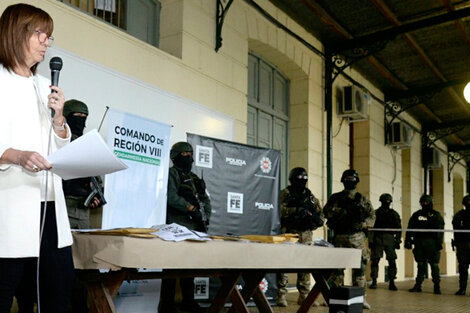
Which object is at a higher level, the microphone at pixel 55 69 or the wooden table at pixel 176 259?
the microphone at pixel 55 69

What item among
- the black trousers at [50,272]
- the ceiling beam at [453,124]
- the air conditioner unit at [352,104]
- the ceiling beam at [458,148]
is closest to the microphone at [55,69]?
the black trousers at [50,272]

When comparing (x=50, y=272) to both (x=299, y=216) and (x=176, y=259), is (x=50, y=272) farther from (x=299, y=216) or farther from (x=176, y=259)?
(x=299, y=216)

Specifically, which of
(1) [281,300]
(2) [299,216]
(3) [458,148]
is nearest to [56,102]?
(2) [299,216]

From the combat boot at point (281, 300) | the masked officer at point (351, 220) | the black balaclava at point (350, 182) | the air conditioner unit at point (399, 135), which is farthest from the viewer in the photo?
the air conditioner unit at point (399, 135)

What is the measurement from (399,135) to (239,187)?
7.29 metres

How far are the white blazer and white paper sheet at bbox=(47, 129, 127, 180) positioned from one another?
0.21ft

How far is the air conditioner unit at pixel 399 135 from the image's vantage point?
11.7 m

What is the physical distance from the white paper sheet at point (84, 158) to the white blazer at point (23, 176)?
7 cm

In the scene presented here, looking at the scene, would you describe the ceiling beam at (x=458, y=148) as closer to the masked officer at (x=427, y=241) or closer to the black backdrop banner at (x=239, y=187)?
the masked officer at (x=427, y=241)

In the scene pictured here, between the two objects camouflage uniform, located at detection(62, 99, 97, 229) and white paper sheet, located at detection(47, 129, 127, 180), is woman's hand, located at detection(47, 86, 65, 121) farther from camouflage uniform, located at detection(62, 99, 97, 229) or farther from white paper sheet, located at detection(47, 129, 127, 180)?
camouflage uniform, located at detection(62, 99, 97, 229)

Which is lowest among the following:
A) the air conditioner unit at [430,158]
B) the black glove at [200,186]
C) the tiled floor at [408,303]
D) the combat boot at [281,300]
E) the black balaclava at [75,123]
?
the tiled floor at [408,303]

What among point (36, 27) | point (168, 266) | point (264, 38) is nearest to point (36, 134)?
point (36, 27)

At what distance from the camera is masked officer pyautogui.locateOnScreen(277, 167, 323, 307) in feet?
19.1

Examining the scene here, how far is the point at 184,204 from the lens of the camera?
4.61 metres
